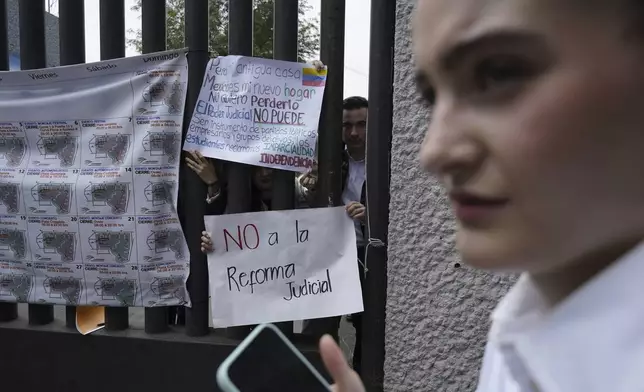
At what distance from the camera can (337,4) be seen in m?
2.74

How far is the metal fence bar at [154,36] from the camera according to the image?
9.62 feet

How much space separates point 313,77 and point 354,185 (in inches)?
24.1


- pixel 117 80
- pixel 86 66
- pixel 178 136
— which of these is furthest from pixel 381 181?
pixel 86 66

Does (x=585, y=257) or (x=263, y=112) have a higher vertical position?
(x=263, y=112)

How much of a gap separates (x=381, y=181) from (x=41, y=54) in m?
2.09

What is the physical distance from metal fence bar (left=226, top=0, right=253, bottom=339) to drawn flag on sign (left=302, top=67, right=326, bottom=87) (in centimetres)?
32

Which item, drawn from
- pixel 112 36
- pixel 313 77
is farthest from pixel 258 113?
pixel 112 36

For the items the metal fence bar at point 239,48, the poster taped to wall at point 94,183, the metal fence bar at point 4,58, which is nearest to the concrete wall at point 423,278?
the metal fence bar at point 239,48

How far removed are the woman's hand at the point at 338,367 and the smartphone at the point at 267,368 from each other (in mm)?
143

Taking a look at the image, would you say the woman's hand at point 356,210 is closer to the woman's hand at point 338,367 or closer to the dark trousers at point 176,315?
the dark trousers at point 176,315

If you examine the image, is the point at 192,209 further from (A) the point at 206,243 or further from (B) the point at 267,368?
(B) the point at 267,368

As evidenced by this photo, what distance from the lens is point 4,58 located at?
3.31m

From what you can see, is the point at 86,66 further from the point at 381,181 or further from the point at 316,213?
the point at 381,181

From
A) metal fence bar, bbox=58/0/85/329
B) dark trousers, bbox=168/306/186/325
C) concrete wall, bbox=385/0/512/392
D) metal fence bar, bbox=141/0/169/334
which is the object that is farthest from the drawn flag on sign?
dark trousers, bbox=168/306/186/325
